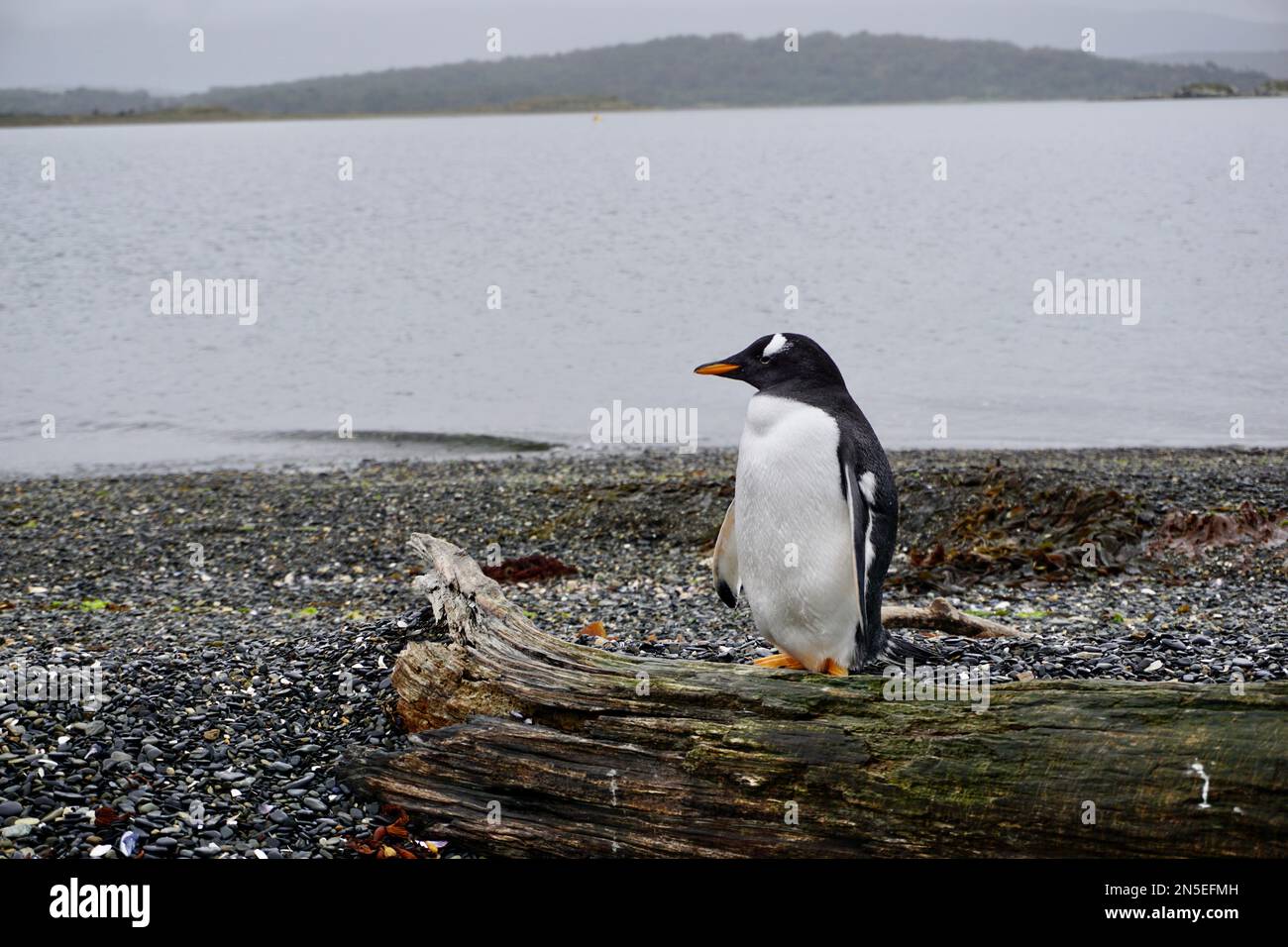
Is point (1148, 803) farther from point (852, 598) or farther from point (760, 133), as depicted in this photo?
point (760, 133)

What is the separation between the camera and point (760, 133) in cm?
12444

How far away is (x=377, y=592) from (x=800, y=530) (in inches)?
209

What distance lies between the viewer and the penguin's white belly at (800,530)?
5.56 m

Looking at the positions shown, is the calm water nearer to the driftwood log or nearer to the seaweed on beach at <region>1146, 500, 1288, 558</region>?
the seaweed on beach at <region>1146, 500, 1288, 558</region>

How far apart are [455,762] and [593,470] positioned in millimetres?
11159

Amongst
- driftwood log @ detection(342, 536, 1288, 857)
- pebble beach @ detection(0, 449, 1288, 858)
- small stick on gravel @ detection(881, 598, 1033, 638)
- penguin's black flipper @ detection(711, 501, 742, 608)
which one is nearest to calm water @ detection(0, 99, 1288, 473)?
pebble beach @ detection(0, 449, 1288, 858)

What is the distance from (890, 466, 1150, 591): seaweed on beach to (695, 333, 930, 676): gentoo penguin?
422 cm

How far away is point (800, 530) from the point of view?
565 cm

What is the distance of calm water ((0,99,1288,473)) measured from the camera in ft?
69.6

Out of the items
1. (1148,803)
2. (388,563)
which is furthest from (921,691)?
(388,563)

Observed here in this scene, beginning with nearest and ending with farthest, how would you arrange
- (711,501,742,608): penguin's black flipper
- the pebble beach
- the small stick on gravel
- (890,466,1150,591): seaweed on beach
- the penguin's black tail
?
the pebble beach → the penguin's black tail → (711,501,742,608): penguin's black flipper → the small stick on gravel → (890,466,1150,591): seaweed on beach

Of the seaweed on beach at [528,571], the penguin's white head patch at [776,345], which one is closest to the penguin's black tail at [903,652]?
the penguin's white head patch at [776,345]

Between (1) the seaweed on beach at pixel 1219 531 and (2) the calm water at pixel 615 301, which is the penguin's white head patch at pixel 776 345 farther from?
(2) the calm water at pixel 615 301

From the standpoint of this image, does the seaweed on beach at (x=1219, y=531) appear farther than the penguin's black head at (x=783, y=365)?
Yes
